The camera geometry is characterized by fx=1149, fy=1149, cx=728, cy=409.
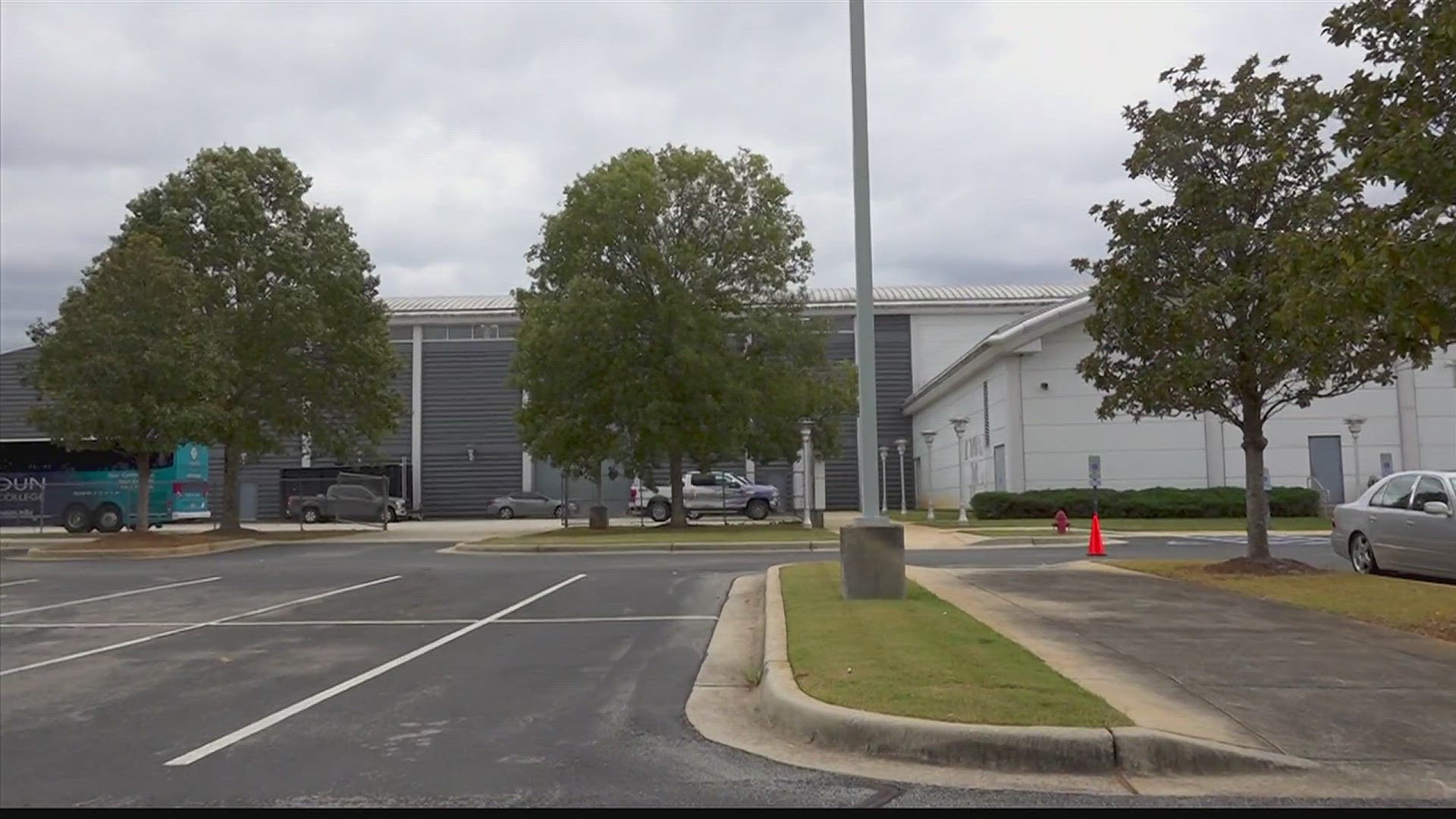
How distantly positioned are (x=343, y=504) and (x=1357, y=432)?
3512cm

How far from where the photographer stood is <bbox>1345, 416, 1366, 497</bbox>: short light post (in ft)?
115

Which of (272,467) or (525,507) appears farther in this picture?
(272,467)

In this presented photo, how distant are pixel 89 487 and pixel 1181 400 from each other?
1329 inches

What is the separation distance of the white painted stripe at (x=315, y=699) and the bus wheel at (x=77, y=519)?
28876 mm

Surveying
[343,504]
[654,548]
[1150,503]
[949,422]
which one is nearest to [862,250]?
[654,548]

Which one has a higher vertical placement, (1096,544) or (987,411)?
(987,411)

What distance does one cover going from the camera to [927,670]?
24.7ft

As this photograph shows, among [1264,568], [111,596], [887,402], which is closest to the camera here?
[1264,568]

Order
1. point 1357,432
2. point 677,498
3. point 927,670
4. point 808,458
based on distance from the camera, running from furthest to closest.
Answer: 1. point 1357,432
2. point 677,498
3. point 808,458
4. point 927,670

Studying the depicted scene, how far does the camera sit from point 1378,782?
540 cm

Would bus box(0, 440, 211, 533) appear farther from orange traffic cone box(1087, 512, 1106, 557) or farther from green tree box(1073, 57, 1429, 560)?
green tree box(1073, 57, 1429, 560)

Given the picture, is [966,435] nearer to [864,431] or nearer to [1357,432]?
[1357,432]

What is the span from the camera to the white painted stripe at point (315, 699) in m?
6.59

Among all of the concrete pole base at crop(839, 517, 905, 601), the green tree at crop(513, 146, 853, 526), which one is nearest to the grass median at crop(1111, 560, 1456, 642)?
the concrete pole base at crop(839, 517, 905, 601)
